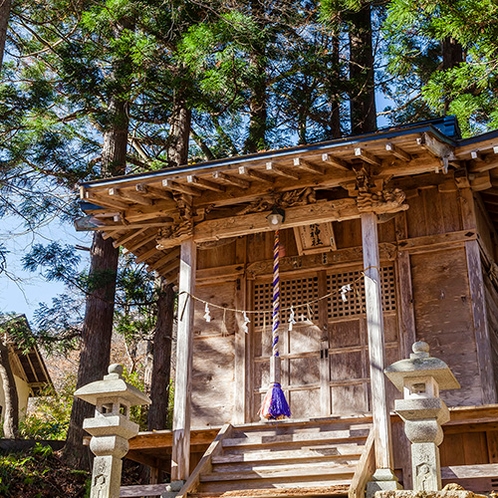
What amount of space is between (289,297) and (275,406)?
7.58 feet

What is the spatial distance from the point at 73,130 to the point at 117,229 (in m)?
7.32

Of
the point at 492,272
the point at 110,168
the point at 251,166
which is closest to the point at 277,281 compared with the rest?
the point at 251,166

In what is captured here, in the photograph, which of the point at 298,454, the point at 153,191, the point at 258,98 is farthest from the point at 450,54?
the point at 298,454

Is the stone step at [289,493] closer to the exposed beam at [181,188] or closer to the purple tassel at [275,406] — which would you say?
the purple tassel at [275,406]

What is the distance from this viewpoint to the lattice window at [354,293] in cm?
1012

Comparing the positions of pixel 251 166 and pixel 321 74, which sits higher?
pixel 321 74

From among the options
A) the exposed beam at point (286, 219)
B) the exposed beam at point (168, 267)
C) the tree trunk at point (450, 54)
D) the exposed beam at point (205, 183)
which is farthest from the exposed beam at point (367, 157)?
the tree trunk at point (450, 54)

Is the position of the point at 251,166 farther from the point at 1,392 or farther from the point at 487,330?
the point at 1,392

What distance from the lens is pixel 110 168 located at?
14852mm

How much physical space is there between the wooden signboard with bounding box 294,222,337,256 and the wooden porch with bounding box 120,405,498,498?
8.44 ft

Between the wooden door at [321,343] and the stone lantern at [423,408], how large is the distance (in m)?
2.66

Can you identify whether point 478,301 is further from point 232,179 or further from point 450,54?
point 450,54

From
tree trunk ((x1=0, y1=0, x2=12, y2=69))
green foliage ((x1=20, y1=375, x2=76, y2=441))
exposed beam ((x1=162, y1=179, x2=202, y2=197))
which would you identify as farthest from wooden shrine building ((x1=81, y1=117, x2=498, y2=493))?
green foliage ((x1=20, y1=375, x2=76, y2=441))

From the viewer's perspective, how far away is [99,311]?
46.7 feet
